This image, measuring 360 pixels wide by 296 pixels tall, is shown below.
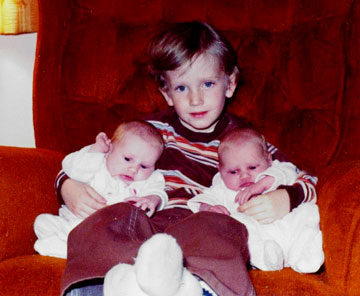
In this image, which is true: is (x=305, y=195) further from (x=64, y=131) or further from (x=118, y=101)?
(x=64, y=131)

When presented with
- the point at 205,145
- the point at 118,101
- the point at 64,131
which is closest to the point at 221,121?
the point at 205,145

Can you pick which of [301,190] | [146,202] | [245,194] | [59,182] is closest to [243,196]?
[245,194]

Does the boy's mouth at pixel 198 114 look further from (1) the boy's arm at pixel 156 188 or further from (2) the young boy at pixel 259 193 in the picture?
(1) the boy's arm at pixel 156 188

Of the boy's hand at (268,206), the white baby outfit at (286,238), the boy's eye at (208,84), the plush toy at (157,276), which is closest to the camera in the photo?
the plush toy at (157,276)

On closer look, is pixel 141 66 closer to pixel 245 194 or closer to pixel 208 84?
pixel 208 84

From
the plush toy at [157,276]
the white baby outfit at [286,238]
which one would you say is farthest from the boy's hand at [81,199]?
the plush toy at [157,276]

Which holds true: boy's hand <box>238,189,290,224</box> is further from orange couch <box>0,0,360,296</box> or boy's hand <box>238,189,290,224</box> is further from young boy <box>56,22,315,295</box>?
orange couch <box>0,0,360,296</box>

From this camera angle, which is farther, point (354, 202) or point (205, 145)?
point (205, 145)
